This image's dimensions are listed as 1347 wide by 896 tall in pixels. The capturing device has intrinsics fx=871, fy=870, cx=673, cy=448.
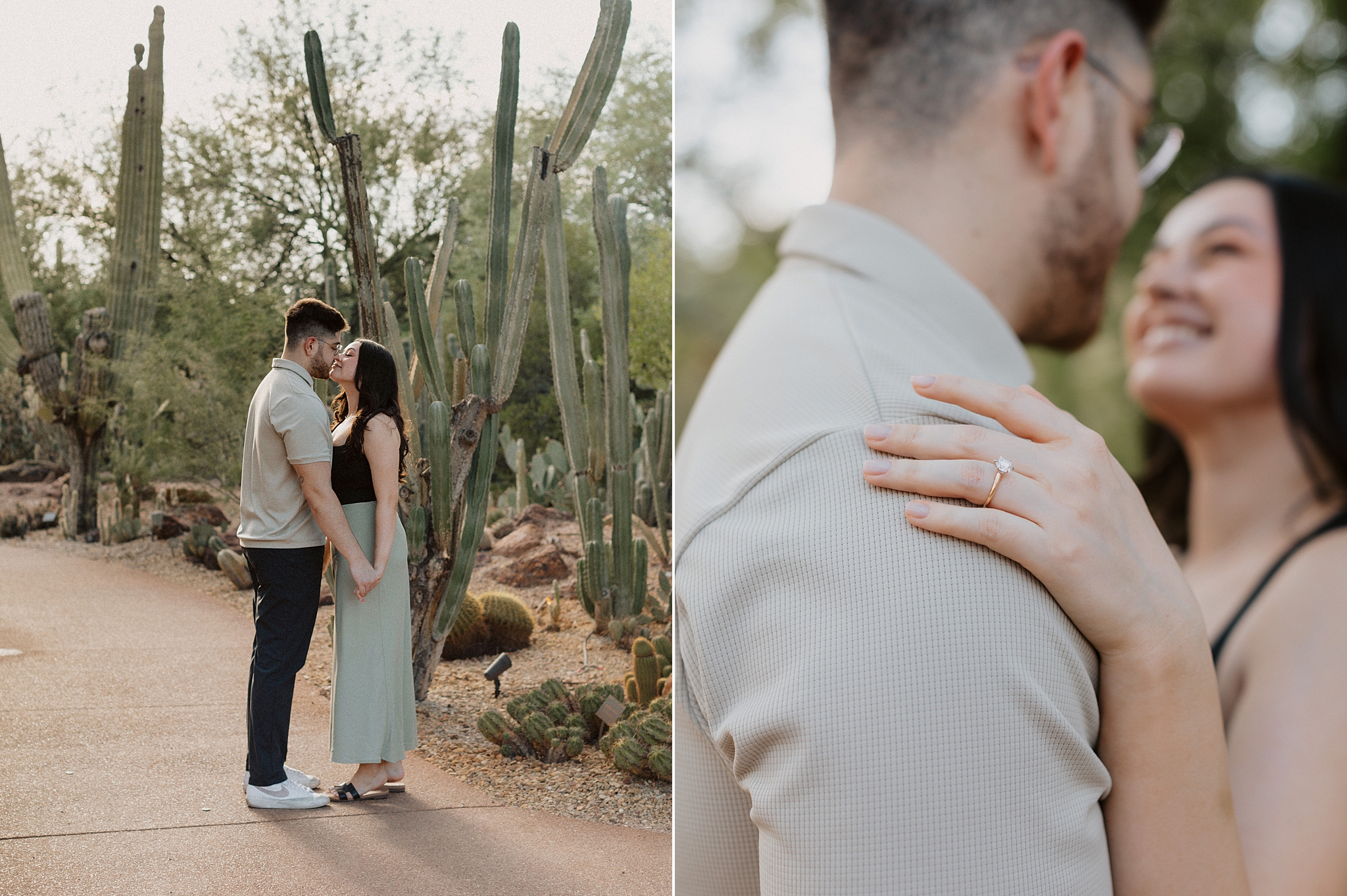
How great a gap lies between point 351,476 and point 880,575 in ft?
4.90

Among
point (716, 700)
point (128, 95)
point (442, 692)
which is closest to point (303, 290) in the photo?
point (128, 95)

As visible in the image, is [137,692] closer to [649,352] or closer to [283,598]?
[283,598]

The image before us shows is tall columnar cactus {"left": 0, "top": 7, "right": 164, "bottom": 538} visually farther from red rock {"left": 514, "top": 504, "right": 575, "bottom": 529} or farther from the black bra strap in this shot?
the black bra strap

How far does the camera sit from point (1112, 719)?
0.83 m

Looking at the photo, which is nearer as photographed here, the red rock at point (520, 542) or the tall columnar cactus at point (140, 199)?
the tall columnar cactus at point (140, 199)

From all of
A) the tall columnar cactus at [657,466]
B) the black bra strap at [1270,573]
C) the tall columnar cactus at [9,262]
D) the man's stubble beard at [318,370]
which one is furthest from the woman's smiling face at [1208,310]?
the tall columnar cactus at [9,262]

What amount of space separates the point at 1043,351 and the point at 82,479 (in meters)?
2.02

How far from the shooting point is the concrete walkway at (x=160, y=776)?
1.83 metres

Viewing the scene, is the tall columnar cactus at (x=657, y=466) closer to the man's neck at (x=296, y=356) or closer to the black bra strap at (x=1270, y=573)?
the man's neck at (x=296, y=356)

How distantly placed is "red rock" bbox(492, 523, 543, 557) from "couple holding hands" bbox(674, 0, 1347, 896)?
1219mm

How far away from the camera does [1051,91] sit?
125cm

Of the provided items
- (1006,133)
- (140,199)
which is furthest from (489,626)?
(1006,133)

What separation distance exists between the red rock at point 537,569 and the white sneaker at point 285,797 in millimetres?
648

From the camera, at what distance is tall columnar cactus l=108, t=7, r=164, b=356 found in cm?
191
